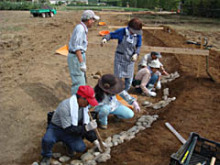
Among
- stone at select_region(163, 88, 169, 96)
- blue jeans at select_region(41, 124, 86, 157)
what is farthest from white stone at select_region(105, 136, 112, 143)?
stone at select_region(163, 88, 169, 96)

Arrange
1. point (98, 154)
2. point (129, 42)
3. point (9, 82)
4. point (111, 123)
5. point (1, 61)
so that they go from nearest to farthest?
1. point (98, 154)
2. point (111, 123)
3. point (129, 42)
4. point (9, 82)
5. point (1, 61)

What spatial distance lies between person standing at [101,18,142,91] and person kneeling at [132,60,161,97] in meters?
0.56

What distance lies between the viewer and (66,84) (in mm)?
5598

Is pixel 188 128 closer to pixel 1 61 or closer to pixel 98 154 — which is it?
pixel 98 154

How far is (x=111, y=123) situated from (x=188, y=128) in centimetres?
138

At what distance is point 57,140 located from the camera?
118 inches

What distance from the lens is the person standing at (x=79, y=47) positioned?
3701mm

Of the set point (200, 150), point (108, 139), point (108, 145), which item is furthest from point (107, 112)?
point (200, 150)

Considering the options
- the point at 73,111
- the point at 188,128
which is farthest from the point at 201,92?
the point at 73,111

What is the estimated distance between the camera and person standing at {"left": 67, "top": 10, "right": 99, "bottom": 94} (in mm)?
3701

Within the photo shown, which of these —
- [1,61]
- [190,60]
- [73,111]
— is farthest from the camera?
[190,60]

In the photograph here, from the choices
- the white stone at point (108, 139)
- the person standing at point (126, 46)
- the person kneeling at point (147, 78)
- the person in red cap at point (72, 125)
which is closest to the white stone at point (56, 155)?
the person in red cap at point (72, 125)

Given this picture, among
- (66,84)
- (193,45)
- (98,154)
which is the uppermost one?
(193,45)

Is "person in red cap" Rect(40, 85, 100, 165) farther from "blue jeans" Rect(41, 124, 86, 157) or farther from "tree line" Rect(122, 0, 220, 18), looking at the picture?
"tree line" Rect(122, 0, 220, 18)
